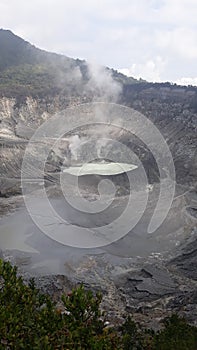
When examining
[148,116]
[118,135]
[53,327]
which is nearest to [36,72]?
[148,116]

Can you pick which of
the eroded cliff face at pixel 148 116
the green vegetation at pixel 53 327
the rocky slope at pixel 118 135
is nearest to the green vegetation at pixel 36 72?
the rocky slope at pixel 118 135

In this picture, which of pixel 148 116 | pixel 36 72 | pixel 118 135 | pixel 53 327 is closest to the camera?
pixel 53 327

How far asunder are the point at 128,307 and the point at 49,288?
4710 mm

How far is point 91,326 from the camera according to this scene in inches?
519

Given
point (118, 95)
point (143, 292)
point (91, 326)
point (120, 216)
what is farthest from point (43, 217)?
point (118, 95)

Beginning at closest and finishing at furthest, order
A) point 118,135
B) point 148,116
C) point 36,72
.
Answer: point 118,135 → point 148,116 → point 36,72

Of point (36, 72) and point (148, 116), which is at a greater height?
point (36, 72)

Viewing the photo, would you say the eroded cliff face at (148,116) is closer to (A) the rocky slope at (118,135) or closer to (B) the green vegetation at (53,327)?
(A) the rocky slope at (118,135)

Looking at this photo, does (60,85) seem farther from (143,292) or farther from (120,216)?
(143,292)

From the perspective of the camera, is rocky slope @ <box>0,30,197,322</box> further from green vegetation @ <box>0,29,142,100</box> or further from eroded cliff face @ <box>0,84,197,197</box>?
green vegetation @ <box>0,29,142,100</box>

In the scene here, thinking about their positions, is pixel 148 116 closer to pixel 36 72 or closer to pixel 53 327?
pixel 36 72

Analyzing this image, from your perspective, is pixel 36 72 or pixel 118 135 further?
pixel 36 72

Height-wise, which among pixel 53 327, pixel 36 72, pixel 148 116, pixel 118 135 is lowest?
pixel 53 327

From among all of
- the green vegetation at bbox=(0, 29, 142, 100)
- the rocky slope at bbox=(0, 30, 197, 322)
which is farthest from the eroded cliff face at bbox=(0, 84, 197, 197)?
the green vegetation at bbox=(0, 29, 142, 100)
